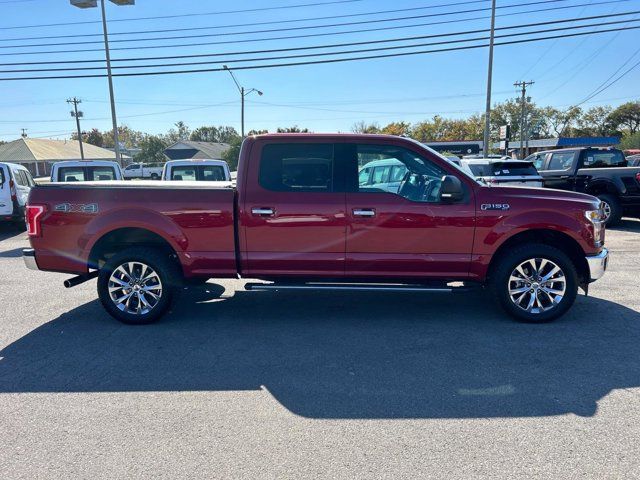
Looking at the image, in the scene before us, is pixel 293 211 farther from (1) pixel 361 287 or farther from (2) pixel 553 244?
(2) pixel 553 244

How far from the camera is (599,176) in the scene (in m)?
11.5

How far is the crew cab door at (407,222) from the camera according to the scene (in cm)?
492

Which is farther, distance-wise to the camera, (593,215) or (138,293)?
(138,293)

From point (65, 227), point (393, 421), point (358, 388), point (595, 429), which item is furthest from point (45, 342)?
point (595, 429)

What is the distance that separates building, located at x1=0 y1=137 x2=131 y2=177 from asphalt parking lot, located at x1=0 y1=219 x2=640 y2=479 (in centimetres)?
7030

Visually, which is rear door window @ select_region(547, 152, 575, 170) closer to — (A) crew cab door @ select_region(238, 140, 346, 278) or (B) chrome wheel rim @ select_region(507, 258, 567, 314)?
(B) chrome wheel rim @ select_region(507, 258, 567, 314)

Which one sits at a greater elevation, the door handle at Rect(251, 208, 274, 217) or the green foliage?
the green foliage

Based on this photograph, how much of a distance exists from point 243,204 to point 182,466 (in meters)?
2.81

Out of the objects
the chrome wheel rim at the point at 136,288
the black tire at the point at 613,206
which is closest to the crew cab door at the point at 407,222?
the chrome wheel rim at the point at 136,288

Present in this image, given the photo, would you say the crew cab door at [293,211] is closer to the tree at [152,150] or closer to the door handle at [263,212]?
the door handle at [263,212]

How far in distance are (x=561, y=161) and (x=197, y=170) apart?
991 centimetres

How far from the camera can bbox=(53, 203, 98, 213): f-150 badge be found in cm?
506

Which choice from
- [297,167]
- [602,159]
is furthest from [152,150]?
[297,167]

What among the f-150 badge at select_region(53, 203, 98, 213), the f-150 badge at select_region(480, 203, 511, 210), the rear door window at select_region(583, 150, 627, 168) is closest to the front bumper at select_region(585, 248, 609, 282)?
the f-150 badge at select_region(480, 203, 511, 210)
